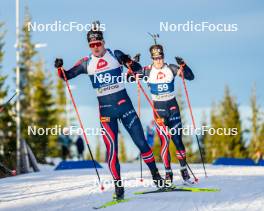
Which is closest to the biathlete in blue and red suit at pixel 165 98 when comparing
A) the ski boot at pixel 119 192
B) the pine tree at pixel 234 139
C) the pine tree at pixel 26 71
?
the ski boot at pixel 119 192

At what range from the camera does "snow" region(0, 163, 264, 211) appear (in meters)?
9.92

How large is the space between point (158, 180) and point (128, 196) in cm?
59

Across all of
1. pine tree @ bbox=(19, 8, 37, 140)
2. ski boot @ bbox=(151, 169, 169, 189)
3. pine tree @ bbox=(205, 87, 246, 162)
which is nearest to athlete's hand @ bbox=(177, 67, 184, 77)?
ski boot @ bbox=(151, 169, 169, 189)

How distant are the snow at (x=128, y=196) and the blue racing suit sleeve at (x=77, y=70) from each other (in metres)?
2.14

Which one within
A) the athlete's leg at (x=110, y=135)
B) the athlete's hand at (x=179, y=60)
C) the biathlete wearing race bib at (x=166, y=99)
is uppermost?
the athlete's hand at (x=179, y=60)

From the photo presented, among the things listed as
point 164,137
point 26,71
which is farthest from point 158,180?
point 26,71

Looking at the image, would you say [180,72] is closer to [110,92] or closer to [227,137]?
[110,92]

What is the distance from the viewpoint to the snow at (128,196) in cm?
992

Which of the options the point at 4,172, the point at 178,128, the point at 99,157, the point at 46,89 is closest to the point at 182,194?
the point at 178,128

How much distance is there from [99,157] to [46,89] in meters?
37.4

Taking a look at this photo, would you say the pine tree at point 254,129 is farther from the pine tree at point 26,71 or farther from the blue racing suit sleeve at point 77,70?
the blue racing suit sleeve at point 77,70

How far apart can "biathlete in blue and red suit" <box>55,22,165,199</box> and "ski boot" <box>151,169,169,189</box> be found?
1.87ft

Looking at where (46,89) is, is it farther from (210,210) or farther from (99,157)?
(210,210)

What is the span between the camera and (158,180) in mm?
11148
